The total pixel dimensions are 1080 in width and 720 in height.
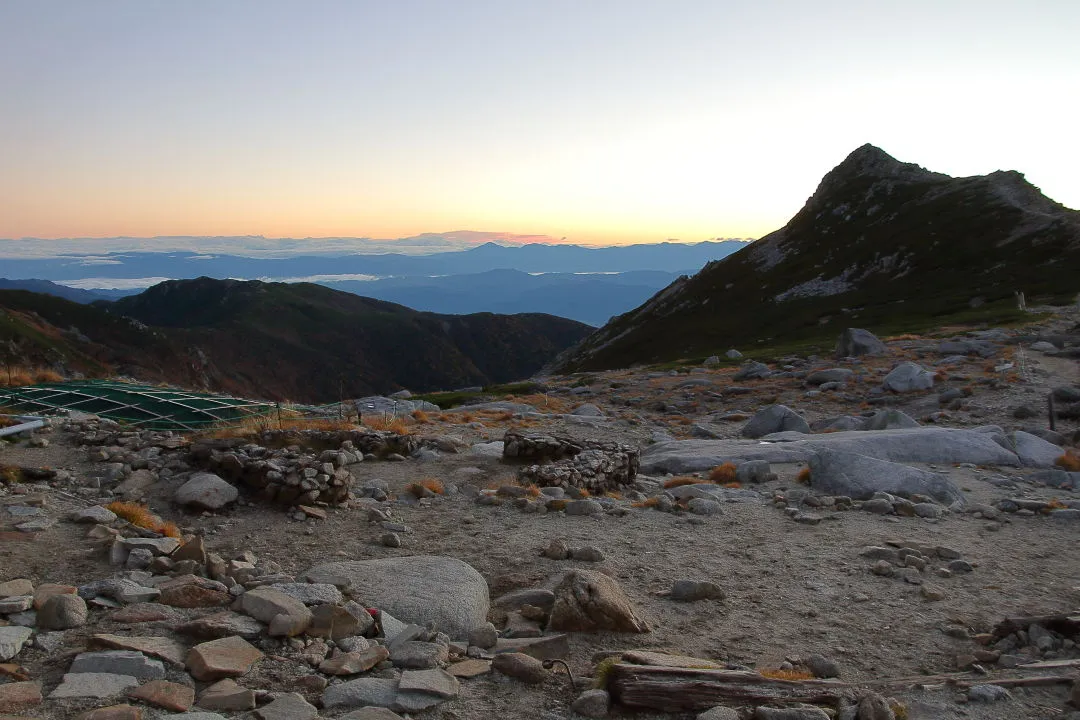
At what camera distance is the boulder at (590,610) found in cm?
770

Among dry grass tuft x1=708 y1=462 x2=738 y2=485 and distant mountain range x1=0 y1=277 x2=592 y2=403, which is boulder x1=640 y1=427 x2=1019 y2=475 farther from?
distant mountain range x1=0 y1=277 x2=592 y2=403

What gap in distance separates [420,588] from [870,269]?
292 ft

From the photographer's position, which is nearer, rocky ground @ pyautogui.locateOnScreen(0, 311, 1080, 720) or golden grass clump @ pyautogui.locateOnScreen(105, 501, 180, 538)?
rocky ground @ pyautogui.locateOnScreen(0, 311, 1080, 720)

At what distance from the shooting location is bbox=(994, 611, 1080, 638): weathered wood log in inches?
288

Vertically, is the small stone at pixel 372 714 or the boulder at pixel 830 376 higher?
the small stone at pixel 372 714

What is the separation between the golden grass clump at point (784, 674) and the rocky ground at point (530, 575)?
19 centimetres

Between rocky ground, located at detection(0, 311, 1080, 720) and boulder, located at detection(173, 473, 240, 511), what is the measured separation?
0.15 feet

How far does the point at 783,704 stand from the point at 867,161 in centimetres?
13019

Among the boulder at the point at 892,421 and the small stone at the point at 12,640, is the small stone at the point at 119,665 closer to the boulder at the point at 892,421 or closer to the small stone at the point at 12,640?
the small stone at the point at 12,640

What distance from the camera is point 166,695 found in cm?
532

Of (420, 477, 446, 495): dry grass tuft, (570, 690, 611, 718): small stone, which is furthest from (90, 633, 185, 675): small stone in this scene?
(420, 477, 446, 495): dry grass tuft

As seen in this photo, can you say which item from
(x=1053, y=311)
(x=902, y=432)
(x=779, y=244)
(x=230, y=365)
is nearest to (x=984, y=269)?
(x=1053, y=311)

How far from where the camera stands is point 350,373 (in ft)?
583

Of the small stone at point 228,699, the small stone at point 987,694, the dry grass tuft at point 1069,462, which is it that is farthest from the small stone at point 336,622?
the dry grass tuft at point 1069,462
